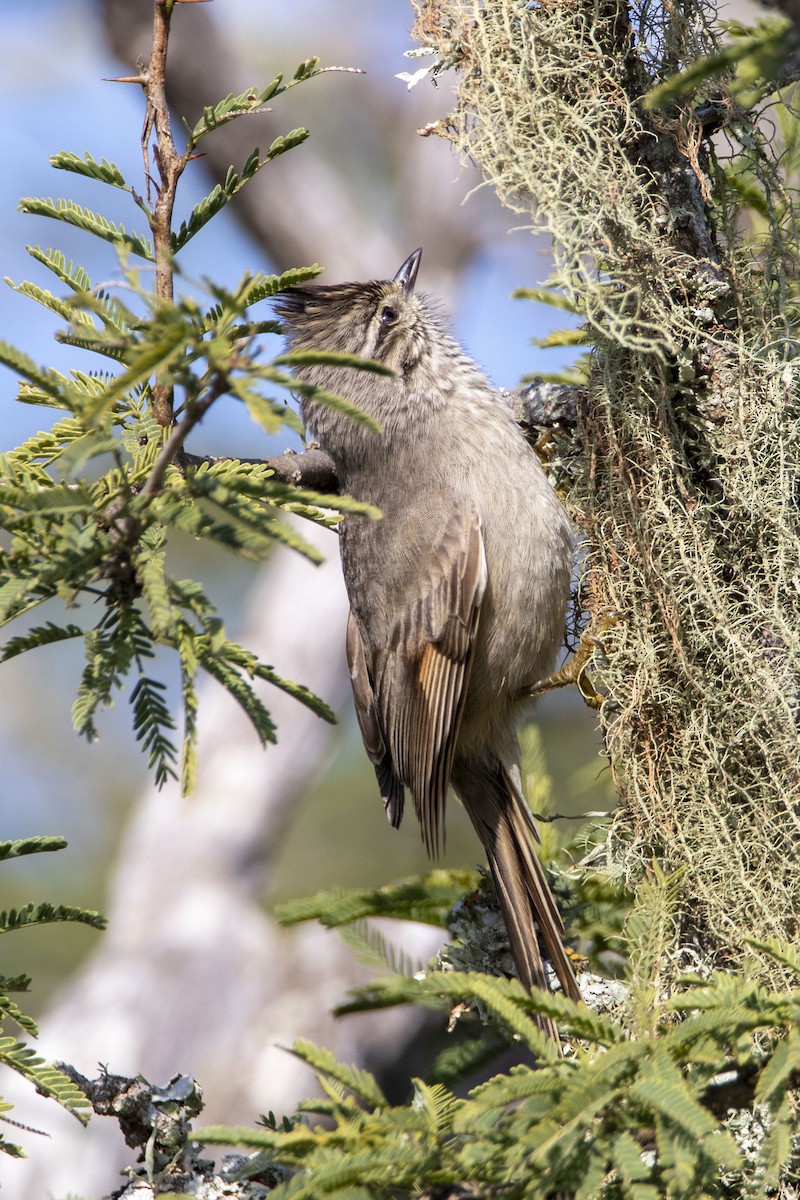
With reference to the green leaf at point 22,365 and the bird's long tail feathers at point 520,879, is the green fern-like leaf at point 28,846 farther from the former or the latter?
the bird's long tail feathers at point 520,879

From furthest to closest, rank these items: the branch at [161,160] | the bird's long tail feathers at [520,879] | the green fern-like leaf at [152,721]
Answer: the bird's long tail feathers at [520,879] → the branch at [161,160] → the green fern-like leaf at [152,721]

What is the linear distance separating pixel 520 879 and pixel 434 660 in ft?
2.62

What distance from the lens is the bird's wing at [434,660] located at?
3.65m

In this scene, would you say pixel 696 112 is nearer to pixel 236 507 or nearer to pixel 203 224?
Result: pixel 203 224

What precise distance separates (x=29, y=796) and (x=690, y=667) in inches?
344

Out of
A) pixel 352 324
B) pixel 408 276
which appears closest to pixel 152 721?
pixel 352 324

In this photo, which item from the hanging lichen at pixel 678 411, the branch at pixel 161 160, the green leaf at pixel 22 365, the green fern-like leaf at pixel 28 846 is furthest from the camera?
the hanging lichen at pixel 678 411

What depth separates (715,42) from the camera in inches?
123

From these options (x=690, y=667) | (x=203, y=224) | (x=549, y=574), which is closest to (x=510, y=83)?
(x=203, y=224)

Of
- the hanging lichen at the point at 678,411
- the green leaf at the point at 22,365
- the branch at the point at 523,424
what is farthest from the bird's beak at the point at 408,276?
the green leaf at the point at 22,365

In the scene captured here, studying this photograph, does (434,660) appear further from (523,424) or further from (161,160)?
(161,160)

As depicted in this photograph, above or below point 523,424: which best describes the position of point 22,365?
below

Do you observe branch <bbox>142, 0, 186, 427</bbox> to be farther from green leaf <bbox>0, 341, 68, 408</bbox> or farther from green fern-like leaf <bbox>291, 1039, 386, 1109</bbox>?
green fern-like leaf <bbox>291, 1039, 386, 1109</bbox>

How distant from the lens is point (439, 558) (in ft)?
12.3
